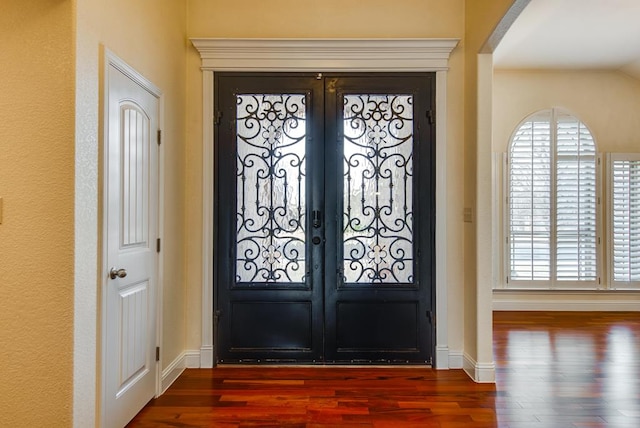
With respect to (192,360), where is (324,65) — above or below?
above

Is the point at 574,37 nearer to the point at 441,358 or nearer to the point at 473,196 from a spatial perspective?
the point at 473,196

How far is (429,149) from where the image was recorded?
11.5 ft

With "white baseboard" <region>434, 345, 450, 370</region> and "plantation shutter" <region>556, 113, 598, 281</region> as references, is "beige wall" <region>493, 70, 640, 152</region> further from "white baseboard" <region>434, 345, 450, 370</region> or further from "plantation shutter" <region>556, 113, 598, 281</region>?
"white baseboard" <region>434, 345, 450, 370</region>

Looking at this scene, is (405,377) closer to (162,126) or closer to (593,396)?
(593,396)

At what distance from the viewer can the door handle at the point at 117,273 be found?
224 cm

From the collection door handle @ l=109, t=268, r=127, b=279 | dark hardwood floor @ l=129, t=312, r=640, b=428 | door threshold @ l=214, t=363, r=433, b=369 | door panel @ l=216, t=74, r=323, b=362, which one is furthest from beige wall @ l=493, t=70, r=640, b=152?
door handle @ l=109, t=268, r=127, b=279

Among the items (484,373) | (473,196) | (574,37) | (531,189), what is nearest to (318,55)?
(473,196)

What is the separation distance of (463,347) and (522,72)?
400 centimetres

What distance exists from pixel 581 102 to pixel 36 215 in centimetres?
625

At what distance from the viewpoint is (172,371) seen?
10.5 feet

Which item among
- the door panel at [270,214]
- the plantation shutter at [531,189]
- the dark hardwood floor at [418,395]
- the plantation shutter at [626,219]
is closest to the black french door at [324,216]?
the door panel at [270,214]

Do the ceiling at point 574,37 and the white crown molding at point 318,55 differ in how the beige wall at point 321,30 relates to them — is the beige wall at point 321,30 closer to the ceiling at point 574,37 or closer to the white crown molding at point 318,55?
the white crown molding at point 318,55

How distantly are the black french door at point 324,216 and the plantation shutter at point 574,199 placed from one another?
2984 mm

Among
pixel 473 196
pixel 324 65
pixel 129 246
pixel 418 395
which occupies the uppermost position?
pixel 324 65
